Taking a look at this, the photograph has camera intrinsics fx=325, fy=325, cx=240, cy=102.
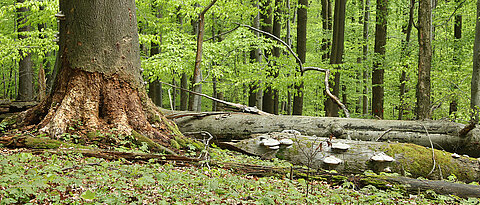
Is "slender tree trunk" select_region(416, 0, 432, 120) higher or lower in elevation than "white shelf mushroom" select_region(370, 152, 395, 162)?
higher

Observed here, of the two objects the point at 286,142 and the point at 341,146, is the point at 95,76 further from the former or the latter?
the point at 341,146

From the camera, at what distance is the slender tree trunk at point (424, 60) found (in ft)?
26.7

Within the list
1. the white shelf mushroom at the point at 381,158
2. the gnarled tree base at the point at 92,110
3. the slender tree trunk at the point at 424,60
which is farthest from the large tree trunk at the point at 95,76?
the slender tree trunk at the point at 424,60

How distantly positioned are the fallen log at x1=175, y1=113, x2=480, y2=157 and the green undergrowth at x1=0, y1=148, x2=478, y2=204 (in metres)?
2.48

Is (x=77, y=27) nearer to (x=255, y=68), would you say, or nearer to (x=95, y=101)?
(x=95, y=101)

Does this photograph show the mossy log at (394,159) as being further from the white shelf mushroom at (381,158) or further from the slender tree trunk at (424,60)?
the slender tree trunk at (424,60)

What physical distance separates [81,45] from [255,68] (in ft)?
20.7

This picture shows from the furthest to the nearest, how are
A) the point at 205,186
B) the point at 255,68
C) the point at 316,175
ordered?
the point at 255,68 → the point at 316,175 → the point at 205,186

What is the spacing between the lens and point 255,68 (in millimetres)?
10320

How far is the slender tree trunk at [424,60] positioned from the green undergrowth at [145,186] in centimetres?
542

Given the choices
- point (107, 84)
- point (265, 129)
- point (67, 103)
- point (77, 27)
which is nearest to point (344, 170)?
point (265, 129)

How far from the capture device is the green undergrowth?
2477 mm

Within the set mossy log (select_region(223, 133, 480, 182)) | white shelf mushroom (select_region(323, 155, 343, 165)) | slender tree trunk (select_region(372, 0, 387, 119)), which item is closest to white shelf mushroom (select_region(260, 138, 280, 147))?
mossy log (select_region(223, 133, 480, 182))

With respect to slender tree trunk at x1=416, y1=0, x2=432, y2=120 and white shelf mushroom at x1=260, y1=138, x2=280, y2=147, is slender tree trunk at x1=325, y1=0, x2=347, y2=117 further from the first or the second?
white shelf mushroom at x1=260, y1=138, x2=280, y2=147
